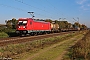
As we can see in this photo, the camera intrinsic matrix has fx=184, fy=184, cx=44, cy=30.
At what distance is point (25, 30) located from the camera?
109 ft

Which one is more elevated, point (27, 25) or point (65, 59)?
point (27, 25)

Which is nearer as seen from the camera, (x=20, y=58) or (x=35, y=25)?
(x=20, y=58)

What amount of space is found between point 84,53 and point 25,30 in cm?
2224

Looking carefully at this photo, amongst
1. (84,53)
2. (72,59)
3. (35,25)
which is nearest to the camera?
(72,59)

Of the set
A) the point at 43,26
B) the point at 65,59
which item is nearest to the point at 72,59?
the point at 65,59

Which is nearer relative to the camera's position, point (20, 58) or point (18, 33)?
point (20, 58)

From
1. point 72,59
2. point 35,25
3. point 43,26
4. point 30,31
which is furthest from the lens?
point 43,26

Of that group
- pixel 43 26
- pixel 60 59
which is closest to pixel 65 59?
pixel 60 59

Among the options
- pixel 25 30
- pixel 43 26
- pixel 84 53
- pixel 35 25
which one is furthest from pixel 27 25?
pixel 84 53

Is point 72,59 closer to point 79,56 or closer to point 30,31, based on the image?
point 79,56

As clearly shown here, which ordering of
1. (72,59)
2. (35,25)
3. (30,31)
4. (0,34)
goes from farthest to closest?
1. (35,25)
2. (30,31)
3. (0,34)
4. (72,59)

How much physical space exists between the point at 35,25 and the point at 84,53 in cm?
2721

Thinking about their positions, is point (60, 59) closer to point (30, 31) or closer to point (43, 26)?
point (30, 31)

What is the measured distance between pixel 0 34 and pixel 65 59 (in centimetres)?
2277
